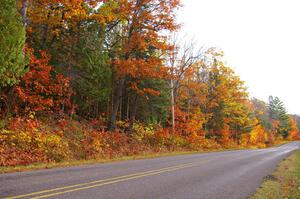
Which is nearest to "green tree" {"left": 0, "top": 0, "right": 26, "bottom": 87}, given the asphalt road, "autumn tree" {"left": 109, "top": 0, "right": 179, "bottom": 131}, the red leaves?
the red leaves

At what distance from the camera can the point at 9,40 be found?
10.9 m

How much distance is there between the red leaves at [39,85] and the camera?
14508 millimetres

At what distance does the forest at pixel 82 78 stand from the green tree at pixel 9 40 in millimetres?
40

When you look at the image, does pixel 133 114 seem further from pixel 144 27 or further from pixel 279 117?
pixel 279 117

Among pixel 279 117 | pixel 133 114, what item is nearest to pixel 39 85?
pixel 133 114

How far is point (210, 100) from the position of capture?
3791 cm

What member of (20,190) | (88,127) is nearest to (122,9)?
(88,127)

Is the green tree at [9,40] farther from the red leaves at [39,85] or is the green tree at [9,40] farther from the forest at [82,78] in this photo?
the red leaves at [39,85]

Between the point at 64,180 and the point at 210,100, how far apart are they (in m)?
32.3

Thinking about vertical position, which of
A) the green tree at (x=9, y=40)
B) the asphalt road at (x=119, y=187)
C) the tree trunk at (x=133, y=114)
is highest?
the green tree at (x=9, y=40)

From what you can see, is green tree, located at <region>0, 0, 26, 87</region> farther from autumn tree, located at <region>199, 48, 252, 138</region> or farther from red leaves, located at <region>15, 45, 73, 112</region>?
autumn tree, located at <region>199, 48, 252, 138</region>

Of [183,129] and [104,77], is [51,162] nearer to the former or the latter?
[104,77]

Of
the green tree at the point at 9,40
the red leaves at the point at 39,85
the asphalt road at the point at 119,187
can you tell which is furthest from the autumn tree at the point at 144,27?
the asphalt road at the point at 119,187

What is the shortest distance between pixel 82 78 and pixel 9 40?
7535mm
